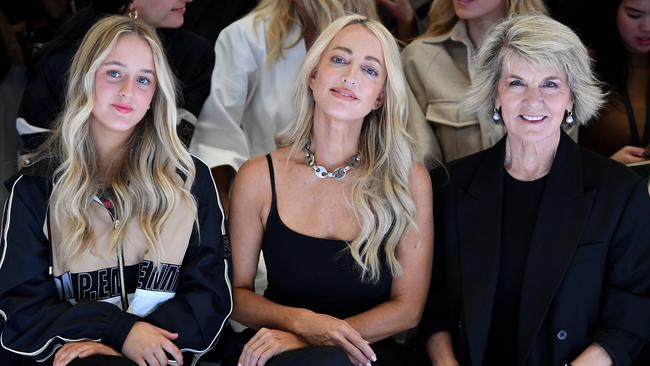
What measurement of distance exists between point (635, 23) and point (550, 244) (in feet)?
3.60

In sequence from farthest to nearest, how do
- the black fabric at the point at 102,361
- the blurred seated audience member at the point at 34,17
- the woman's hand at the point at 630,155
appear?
1. the blurred seated audience member at the point at 34,17
2. the woman's hand at the point at 630,155
3. the black fabric at the point at 102,361

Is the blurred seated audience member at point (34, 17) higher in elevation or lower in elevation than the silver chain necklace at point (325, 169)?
lower

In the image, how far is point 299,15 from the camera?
3.49 metres

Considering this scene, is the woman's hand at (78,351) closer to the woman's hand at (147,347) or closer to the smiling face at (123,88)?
the woman's hand at (147,347)

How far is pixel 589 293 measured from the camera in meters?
2.65

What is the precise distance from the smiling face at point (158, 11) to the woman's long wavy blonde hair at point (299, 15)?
0.28 metres

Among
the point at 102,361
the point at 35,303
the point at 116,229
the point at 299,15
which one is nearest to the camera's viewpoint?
the point at 102,361

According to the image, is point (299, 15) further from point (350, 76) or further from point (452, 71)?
point (350, 76)

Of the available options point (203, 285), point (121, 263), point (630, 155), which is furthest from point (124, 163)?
point (630, 155)

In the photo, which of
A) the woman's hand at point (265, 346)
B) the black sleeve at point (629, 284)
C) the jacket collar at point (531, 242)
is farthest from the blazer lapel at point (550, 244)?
the woman's hand at point (265, 346)

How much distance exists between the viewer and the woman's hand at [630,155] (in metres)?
3.15

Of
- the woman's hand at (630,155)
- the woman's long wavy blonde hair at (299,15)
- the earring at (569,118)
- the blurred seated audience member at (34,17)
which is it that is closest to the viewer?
the earring at (569,118)

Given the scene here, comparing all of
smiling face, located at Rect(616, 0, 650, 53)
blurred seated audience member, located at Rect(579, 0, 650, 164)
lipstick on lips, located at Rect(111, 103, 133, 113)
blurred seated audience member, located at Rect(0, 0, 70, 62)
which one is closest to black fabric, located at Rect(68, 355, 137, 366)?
lipstick on lips, located at Rect(111, 103, 133, 113)

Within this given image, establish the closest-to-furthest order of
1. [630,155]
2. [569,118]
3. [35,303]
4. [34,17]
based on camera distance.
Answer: [35,303], [569,118], [630,155], [34,17]
